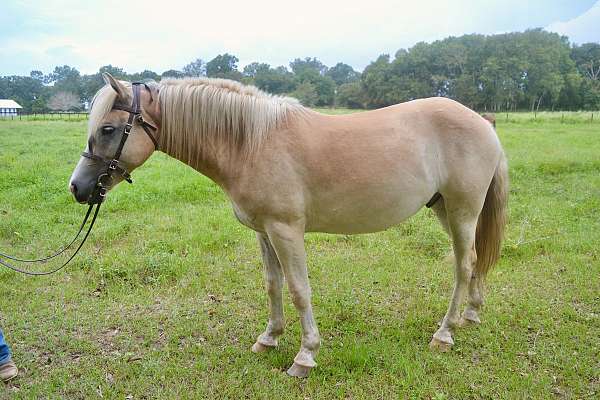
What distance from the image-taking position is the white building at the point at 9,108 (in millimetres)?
40844

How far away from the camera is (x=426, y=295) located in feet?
14.8

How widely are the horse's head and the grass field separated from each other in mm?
1553

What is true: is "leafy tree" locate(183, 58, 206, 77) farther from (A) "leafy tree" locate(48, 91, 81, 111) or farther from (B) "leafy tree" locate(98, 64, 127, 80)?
(A) "leafy tree" locate(48, 91, 81, 111)

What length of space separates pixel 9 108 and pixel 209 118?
49.0 m

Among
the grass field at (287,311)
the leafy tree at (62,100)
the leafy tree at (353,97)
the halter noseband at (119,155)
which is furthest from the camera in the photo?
the leafy tree at (353,97)

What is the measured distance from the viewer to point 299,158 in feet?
9.91

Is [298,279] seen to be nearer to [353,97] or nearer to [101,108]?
[101,108]

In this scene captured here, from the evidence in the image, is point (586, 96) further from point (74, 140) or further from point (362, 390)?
point (362, 390)

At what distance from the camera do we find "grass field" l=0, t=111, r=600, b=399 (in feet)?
10.4

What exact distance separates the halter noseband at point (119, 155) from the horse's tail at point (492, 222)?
9.76 feet

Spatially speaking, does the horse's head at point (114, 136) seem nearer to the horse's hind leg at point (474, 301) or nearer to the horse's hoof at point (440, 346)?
the horse's hoof at point (440, 346)

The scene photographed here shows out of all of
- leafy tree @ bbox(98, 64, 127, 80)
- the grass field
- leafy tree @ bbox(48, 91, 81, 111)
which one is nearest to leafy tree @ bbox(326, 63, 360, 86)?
leafy tree @ bbox(48, 91, 81, 111)

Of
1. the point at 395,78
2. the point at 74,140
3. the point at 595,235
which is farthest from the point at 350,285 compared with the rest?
the point at 395,78

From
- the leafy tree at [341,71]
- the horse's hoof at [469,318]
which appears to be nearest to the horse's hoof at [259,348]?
the horse's hoof at [469,318]
